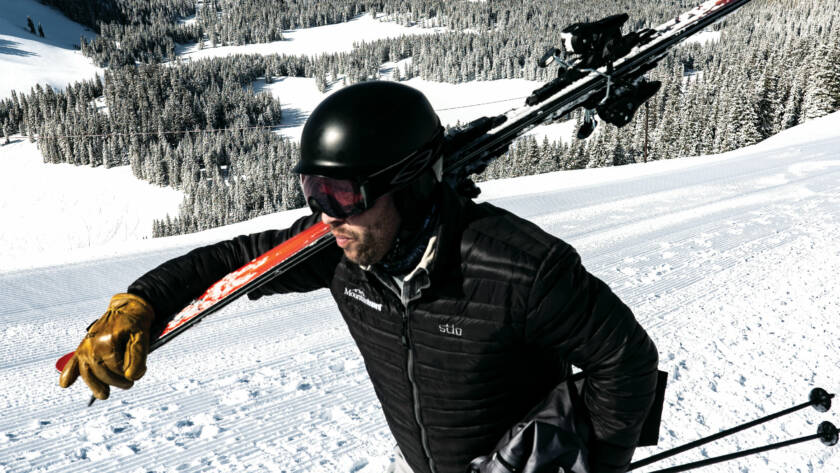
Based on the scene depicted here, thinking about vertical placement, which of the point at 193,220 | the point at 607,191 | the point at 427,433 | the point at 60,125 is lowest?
the point at 193,220

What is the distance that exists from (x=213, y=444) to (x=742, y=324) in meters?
5.13

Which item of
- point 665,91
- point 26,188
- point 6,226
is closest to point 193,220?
point 6,226

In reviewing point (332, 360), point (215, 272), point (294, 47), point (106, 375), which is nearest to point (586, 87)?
point (215, 272)

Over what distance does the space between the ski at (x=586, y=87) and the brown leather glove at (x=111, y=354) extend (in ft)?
1.32

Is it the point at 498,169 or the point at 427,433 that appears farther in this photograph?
the point at 498,169

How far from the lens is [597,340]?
1.44m

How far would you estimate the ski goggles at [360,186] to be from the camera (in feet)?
4.88

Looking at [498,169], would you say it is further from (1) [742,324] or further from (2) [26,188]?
(2) [26,188]

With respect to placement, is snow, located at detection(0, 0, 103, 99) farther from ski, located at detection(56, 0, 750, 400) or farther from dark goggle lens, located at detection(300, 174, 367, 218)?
dark goggle lens, located at detection(300, 174, 367, 218)

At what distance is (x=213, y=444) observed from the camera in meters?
3.56

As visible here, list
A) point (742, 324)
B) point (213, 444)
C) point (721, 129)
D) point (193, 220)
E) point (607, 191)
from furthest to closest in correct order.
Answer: point (193, 220), point (721, 129), point (607, 191), point (742, 324), point (213, 444)

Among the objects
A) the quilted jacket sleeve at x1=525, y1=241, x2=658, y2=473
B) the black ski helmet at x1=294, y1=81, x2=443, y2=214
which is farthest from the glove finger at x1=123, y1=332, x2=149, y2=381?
the quilted jacket sleeve at x1=525, y1=241, x2=658, y2=473

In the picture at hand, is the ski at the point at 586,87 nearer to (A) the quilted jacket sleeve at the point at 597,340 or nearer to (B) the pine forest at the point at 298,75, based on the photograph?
(A) the quilted jacket sleeve at the point at 597,340

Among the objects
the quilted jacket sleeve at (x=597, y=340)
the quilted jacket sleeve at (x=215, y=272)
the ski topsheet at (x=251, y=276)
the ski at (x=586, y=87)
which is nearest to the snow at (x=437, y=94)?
the ski at (x=586, y=87)
